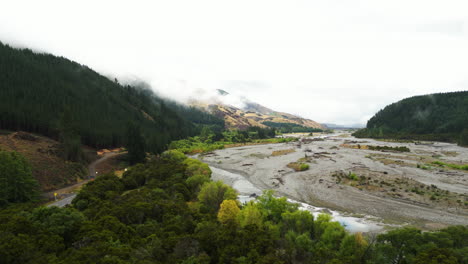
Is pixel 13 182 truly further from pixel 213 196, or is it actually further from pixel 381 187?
pixel 381 187

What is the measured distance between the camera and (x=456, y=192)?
169 feet

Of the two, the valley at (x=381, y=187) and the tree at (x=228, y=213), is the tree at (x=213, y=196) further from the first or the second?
the valley at (x=381, y=187)

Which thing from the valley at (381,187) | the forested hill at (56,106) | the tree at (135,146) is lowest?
the valley at (381,187)

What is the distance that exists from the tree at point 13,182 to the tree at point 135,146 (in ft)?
142

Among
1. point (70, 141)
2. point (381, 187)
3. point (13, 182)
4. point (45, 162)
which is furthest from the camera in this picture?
point (70, 141)

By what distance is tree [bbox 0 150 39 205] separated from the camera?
4043 centimetres

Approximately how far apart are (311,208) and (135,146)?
234 ft

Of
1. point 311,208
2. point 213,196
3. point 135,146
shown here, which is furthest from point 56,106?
point 311,208

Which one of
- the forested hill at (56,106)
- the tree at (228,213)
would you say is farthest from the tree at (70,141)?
the tree at (228,213)

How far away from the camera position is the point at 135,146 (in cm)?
8850

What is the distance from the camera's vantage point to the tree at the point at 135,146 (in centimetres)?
8850

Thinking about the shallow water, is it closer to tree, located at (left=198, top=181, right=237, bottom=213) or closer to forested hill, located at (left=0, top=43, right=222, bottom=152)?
tree, located at (left=198, top=181, right=237, bottom=213)

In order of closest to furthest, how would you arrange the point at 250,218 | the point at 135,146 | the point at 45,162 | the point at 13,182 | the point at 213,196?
1. the point at 250,218
2. the point at 213,196
3. the point at 13,182
4. the point at 45,162
5. the point at 135,146

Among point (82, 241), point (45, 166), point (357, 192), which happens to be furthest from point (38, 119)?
point (357, 192)
